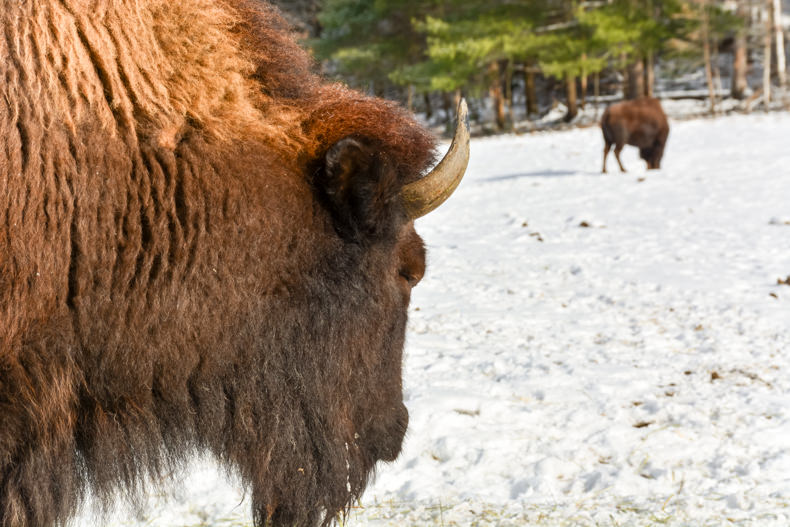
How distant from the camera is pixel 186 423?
2.35 m

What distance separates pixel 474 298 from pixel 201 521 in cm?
410

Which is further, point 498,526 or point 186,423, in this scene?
point 498,526

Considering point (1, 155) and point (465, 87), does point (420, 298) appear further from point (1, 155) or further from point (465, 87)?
point (465, 87)

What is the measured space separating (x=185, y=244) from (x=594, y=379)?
3.39 meters

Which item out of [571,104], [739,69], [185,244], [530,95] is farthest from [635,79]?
[185,244]

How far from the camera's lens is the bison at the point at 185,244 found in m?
2.06

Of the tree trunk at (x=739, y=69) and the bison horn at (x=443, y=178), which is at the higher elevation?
the bison horn at (x=443, y=178)

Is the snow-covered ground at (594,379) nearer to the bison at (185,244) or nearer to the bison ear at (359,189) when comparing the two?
the bison at (185,244)

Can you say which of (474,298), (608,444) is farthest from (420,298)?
(608,444)

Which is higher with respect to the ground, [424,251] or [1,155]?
[1,155]

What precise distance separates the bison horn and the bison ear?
0.05 metres

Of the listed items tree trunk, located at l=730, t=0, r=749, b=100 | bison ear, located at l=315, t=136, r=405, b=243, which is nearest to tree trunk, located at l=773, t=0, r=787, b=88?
tree trunk, located at l=730, t=0, r=749, b=100

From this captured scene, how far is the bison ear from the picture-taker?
2277mm

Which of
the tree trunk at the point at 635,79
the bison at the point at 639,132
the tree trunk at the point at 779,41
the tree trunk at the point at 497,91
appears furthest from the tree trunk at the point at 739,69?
the bison at the point at 639,132
